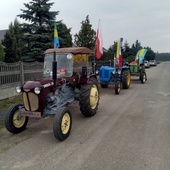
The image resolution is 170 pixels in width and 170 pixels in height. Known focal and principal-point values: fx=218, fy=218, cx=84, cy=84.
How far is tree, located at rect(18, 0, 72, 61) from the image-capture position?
15.6 m

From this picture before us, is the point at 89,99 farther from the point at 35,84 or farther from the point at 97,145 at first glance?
the point at 97,145

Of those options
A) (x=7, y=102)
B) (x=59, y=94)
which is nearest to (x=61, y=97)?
(x=59, y=94)

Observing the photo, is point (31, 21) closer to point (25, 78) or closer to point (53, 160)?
point (25, 78)

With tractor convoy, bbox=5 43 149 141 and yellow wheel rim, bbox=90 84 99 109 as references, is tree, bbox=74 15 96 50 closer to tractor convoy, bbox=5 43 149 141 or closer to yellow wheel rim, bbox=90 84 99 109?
tractor convoy, bbox=5 43 149 141

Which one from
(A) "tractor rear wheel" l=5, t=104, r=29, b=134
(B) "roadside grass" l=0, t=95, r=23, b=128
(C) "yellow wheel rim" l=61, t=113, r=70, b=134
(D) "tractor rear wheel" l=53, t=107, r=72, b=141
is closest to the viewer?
(D) "tractor rear wheel" l=53, t=107, r=72, b=141

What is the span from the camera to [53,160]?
3.78 m

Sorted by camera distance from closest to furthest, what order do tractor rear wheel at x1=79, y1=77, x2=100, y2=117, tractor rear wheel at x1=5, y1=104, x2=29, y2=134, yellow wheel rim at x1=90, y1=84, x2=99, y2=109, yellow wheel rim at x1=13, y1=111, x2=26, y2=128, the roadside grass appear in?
tractor rear wheel at x1=5, y1=104, x2=29, y2=134 < yellow wheel rim at x1=13, y1=111, x2=26, y2=128 < tractor rear wheel at x1=79, y1=77, x2=100, y2=117 < yellow wheel rim at x1=90, y1=84, x2=99, y2=109 < the roadside grass

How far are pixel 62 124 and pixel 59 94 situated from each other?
3.95ft

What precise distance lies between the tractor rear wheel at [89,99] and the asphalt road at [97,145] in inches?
9.1

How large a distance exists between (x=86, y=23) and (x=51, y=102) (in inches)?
896

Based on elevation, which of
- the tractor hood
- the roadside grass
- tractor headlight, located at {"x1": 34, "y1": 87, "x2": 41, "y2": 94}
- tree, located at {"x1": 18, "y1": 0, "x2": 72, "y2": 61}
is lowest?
the roadside grass

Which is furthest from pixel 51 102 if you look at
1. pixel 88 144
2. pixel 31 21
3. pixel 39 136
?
pixel 31 21

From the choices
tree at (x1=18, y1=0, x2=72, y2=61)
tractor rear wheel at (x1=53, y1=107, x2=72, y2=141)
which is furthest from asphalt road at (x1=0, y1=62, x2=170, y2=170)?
tree at (x1=18, y1=0, x2=72, y2=61)

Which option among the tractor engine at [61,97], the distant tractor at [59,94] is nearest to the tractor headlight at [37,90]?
the distant tractor at [59,94]
